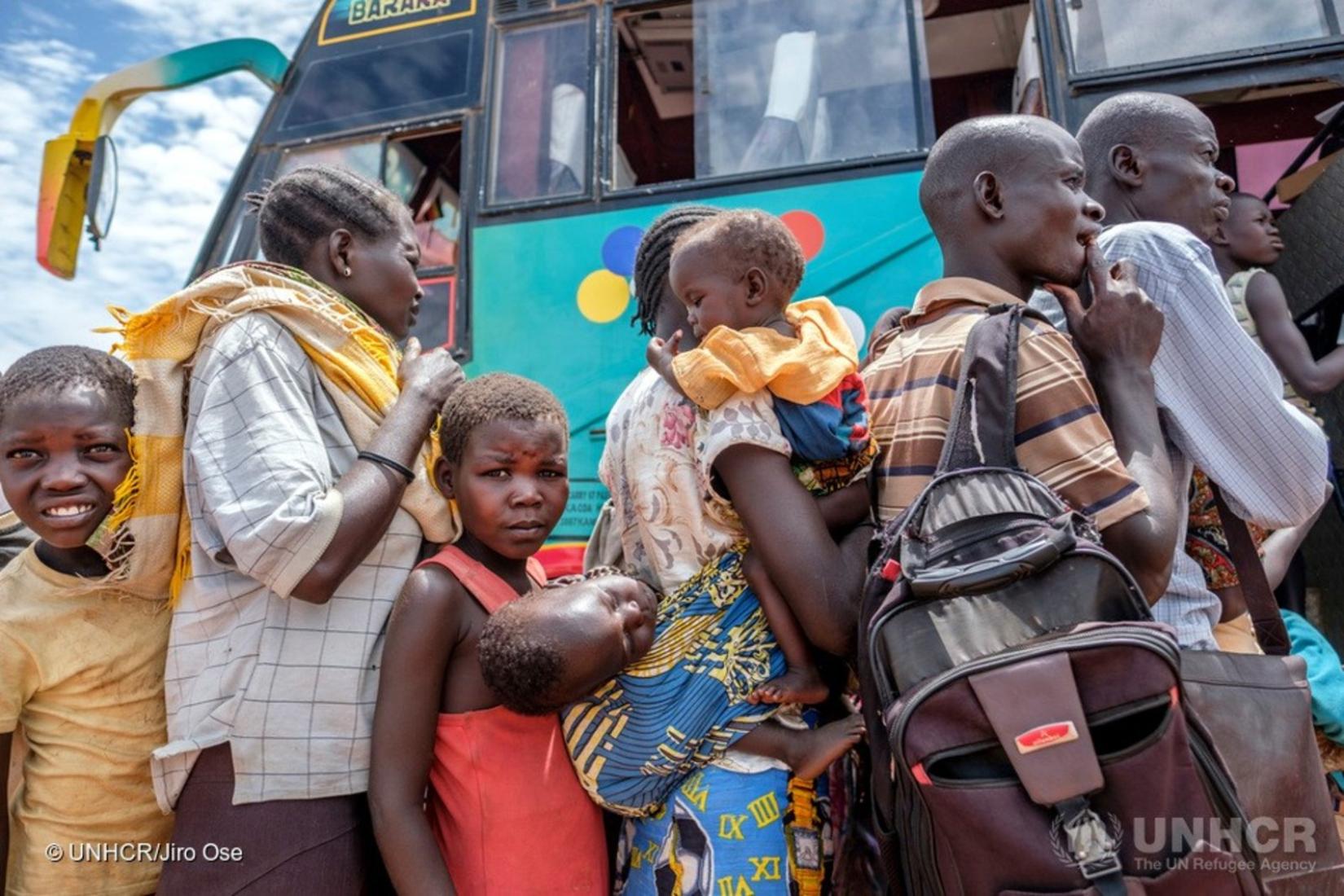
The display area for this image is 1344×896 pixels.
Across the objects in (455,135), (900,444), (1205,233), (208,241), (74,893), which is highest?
(455,135)

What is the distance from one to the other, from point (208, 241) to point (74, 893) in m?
3.90

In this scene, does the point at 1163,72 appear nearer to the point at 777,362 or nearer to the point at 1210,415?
the point at 1210,415

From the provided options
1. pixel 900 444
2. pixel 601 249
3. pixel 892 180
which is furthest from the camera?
pixel 601 249

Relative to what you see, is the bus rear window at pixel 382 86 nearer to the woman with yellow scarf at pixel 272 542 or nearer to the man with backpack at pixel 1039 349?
the woman with yellow scarf at pixel 272 542

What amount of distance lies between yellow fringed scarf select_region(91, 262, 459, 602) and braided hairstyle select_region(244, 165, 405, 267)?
20 centimetres

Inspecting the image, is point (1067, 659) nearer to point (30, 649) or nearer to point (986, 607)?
point (986, 607)

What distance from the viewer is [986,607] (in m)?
1.14

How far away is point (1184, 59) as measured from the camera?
3.49 metres

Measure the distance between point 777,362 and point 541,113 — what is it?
3.35 meters

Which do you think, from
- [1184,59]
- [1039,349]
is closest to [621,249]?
[1184,59]

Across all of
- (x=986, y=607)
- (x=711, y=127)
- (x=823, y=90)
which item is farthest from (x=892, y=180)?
(x=986, y=607)

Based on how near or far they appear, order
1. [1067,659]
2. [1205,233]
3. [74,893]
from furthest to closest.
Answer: [1205,233], [74,893], [1067,659]

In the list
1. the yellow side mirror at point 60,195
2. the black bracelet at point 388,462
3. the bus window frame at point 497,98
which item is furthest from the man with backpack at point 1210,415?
the yellow side mirror at point 60,195

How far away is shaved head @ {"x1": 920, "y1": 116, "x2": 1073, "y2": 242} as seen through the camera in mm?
1556
